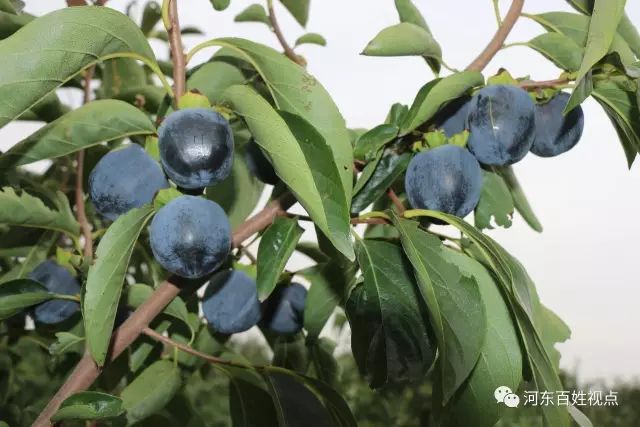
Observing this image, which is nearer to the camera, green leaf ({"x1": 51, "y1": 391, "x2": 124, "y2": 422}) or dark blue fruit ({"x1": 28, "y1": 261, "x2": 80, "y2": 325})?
green leaf ({"x1": 51, "y1": 391, "x2": 124, "y2": 422})

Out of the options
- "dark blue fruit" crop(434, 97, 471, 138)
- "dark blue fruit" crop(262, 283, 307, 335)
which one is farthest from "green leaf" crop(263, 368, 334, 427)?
"dark blue fruit" crop(434, 97, 471, 138)

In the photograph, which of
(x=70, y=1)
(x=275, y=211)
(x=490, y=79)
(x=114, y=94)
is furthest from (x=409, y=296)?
(x=114, y=94)

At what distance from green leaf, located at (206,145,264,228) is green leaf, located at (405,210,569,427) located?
0.44m

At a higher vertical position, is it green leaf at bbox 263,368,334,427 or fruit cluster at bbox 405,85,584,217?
fruit cluster at bbox 405,85,584,217

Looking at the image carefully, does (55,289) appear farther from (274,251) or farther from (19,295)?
(274,251)

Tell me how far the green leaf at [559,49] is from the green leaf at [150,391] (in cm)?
75

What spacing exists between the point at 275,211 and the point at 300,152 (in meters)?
0.27

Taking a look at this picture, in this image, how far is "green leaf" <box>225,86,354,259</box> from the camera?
0.78 meters

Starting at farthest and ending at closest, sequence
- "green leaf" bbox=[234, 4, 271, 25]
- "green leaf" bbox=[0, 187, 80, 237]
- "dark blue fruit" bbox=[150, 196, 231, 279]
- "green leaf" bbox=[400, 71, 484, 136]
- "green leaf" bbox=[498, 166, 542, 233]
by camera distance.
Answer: "green leaf" bbox=[234, 4, 271, 25]
"green leaf" bbox=[498, 166, 542, 233]
"green leaf" bbox=[0, 187, 80, 237]
"green leaf" bbox=[400, 71, 484, 136]
"dark blue fruit" bbox=[150, 196, 231, 279]

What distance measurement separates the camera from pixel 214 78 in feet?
3.67

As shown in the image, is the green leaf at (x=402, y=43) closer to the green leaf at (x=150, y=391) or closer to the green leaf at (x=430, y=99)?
the green leaf at (x=430, y=99)

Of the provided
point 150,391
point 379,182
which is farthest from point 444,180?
point 150,391

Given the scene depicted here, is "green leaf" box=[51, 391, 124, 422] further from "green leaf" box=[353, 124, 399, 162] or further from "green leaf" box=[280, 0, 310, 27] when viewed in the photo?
"green leaf" box=[280, 0, 310, 27]

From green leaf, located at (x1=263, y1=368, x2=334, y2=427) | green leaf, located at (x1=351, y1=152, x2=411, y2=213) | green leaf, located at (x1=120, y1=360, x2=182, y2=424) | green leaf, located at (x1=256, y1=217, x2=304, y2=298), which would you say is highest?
green leaf, located at (x1=351, y1=152, x2=411, y2=213)
